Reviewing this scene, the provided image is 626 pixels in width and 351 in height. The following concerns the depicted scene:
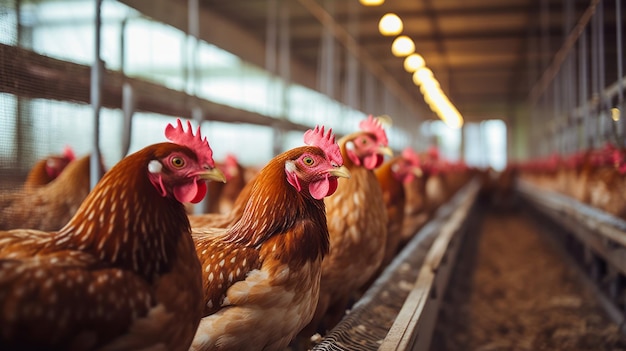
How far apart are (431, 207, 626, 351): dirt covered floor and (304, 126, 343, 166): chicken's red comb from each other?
2.05 meters

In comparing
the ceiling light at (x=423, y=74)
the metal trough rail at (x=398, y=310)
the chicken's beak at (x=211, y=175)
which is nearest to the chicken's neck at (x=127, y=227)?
the chicken's beak at (x=211, y=175)

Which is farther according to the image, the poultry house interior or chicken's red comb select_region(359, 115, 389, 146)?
chicken's red comb select_region(359, 115, 389, 146)

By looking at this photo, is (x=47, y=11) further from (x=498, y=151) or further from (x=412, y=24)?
(x=498, y=151)

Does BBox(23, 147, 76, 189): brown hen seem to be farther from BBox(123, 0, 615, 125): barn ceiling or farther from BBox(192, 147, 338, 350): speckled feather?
BBox(123, 0, 615, 125): barn ceiling

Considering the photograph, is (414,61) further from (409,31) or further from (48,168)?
(48,168)

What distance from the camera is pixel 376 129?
2598mm

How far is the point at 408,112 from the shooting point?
18.0 metres

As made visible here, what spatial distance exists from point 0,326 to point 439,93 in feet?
42.6

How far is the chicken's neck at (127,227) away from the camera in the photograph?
1.14 meters

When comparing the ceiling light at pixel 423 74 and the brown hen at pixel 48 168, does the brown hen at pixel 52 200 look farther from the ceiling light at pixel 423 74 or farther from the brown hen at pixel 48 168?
the ceiling light at pixel 423 74

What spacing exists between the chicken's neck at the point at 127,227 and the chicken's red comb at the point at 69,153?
1770 mm

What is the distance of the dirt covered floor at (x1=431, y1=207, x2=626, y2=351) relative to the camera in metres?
3.42

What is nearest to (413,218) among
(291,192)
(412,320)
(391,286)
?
(391,286)

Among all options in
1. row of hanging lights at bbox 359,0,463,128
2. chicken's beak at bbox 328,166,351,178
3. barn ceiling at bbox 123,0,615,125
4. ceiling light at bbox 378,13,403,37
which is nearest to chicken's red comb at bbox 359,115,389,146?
chicken's beak at bbox 328,166,351,178
